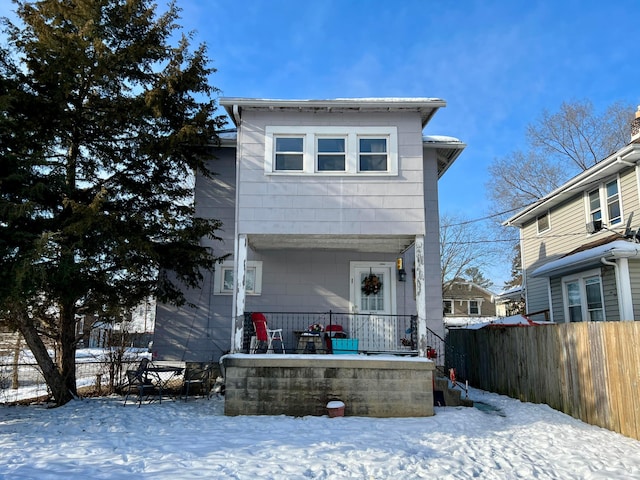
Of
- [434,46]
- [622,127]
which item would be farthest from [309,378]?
[622,127]

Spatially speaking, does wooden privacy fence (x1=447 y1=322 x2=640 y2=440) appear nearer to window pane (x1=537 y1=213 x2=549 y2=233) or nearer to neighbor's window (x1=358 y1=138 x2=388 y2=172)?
neighbor's window (x1=358 y1=138 x2=388 y2=172)

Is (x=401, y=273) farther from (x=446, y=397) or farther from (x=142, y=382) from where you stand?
(x=142, y=382)

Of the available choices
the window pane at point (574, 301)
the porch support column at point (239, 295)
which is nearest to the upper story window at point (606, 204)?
the window pane at point (574, 301)

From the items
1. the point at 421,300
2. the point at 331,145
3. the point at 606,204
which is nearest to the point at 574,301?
the point at 606,204

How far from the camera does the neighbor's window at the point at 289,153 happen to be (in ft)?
30.5

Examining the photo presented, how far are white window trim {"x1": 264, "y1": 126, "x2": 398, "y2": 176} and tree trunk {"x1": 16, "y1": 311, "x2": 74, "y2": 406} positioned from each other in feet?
17.7

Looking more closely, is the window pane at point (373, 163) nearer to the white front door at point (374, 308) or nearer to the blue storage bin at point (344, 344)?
the white front door at point (374, 308)

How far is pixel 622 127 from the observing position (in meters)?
22.7

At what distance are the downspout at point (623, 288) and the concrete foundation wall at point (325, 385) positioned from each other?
5.87 metres

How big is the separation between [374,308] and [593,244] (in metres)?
6.70

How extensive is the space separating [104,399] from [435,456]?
6.79m

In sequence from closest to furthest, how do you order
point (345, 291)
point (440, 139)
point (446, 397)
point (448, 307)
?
point (446, 397)
point (345, 291)
point (440, 139)
point (448, 307)

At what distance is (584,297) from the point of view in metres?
12.7

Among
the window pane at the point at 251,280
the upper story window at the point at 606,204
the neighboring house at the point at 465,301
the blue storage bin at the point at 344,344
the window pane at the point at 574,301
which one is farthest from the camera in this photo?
the neighboring house at the point at 465,301
